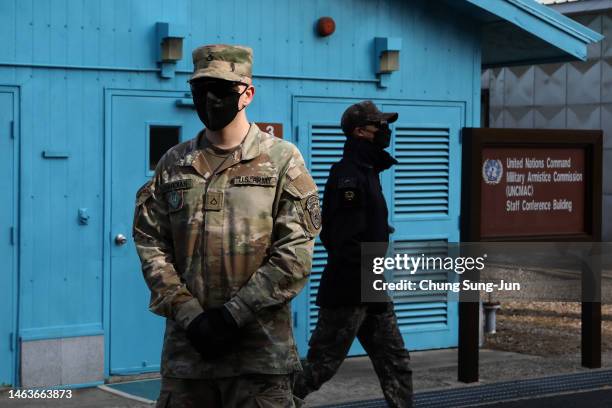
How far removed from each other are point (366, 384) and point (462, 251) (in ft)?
3.87

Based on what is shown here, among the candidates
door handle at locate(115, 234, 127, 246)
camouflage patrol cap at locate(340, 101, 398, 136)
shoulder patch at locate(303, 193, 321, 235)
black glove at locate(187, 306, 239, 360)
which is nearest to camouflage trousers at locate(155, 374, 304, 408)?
black glove at locate(187, 306, 239, 360)

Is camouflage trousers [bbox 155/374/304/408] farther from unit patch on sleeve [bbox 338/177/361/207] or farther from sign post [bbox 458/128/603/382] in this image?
sign post [bbox 458/128/603/382]

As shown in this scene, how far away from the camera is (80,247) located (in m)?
8.40

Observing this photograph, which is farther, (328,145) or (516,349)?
(516,349)

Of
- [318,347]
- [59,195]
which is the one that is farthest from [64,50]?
[318,347]

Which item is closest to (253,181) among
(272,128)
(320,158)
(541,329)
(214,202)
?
(214,202)

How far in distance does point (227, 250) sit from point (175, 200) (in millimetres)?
287

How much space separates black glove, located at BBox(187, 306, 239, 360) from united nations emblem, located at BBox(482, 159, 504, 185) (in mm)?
4800

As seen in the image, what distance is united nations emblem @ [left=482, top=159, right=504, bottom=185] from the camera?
345 inches

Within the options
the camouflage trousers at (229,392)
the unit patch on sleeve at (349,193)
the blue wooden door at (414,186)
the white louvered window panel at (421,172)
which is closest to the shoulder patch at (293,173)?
the camouflage trousers at (229,392)

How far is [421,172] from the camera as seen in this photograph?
9.99m

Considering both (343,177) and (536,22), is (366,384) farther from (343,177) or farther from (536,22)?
(536,22)

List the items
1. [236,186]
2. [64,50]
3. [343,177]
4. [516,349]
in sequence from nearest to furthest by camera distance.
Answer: [236,186] < [343,177] < [64,50] < [516,349]

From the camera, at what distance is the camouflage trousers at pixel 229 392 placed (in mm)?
4379
